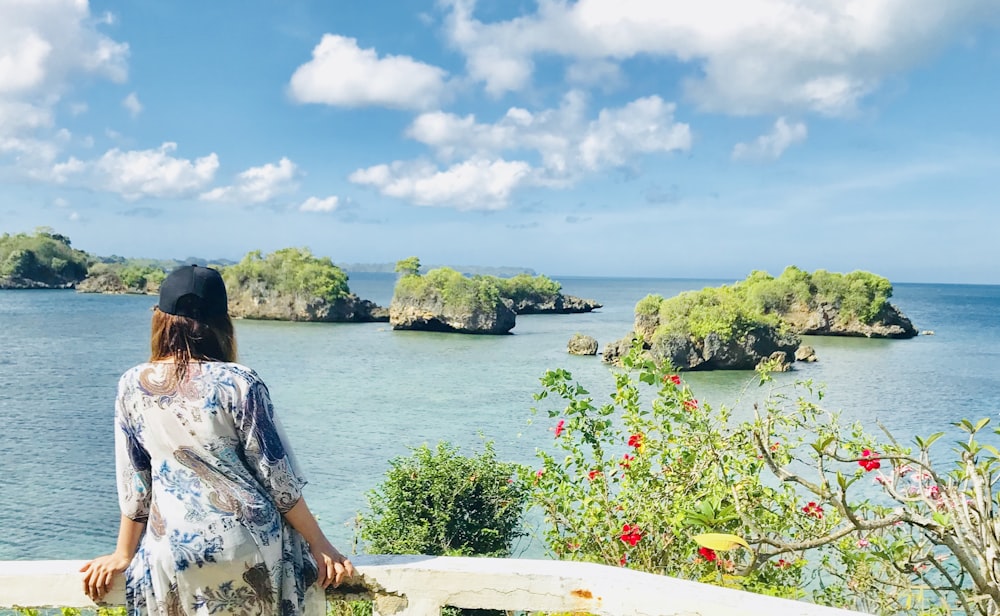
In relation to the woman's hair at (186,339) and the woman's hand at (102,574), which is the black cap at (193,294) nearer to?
the woman's hair at (186,339)

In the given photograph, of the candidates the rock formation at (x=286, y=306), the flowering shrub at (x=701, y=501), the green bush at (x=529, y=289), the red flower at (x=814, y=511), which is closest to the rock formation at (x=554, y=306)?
the green bush at (x=529, y=289)

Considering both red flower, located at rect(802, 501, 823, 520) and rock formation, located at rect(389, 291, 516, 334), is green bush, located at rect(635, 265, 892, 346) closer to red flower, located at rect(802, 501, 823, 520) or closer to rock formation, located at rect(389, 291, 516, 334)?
rock formation, located at rect(389, 291, 516, 334)

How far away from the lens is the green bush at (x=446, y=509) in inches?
342

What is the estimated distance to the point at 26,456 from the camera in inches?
745

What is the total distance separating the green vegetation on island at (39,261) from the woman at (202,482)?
132m

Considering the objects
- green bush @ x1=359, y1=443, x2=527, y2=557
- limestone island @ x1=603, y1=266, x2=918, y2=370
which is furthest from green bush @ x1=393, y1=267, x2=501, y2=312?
green bush @ x1=359, y1=443, x2=527, y2=557

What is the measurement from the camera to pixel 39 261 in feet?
381

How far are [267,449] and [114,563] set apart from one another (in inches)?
21.0

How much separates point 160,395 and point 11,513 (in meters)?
15.8

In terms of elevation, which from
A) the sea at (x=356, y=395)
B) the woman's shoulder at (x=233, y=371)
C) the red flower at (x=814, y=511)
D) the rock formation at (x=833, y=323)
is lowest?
the sea at (x=356, y=395)

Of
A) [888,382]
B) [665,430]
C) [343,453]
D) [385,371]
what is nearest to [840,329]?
[888,382]

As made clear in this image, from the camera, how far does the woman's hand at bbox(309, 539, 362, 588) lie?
1960mm

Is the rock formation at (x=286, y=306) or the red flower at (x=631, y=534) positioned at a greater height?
the red flower at (x=631, y=534)

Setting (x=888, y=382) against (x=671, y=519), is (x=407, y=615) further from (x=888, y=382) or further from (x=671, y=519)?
(x=888, y=382)
